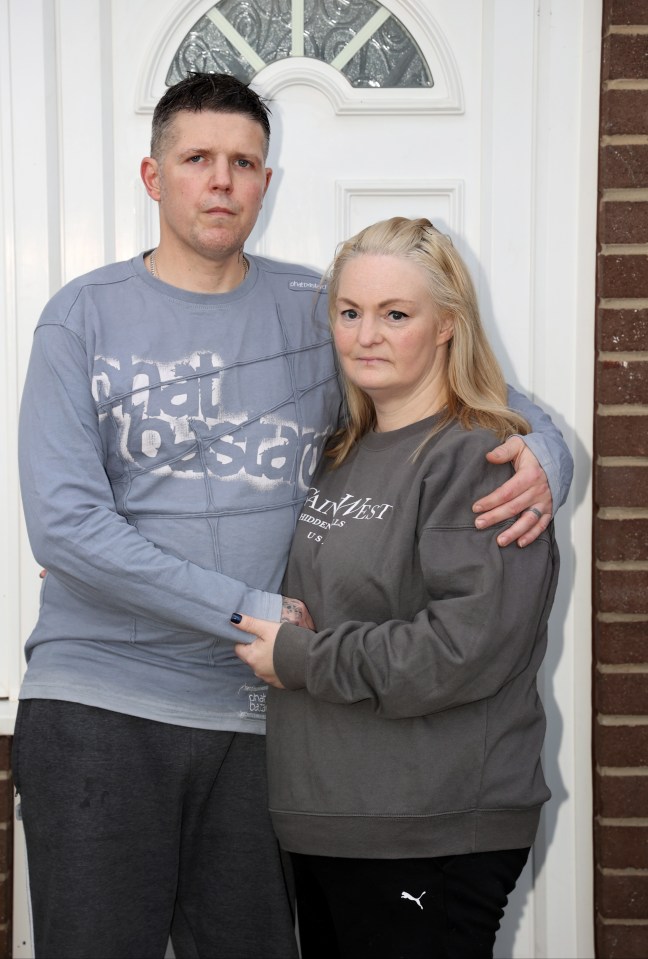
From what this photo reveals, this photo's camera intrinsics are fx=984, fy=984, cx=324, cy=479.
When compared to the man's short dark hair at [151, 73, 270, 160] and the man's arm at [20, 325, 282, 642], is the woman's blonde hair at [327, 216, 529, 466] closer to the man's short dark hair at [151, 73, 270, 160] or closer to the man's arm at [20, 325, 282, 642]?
the man's short dark hair at [151, 73, 270, 160]

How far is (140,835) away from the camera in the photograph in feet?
6.07

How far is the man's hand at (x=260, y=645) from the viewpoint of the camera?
173 centimetres

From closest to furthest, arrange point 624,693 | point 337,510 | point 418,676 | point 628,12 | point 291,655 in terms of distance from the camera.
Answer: point 418,676, point 291,655, point 337,510, point 628,12, point 624,693

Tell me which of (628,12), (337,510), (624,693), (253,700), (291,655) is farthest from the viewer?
(624,693)

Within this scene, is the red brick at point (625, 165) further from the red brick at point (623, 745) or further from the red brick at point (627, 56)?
the red brick at point (623, 745)

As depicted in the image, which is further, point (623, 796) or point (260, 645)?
point (623, 796)

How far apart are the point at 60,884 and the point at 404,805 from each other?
2.20 ft

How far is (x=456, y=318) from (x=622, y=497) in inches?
31.0

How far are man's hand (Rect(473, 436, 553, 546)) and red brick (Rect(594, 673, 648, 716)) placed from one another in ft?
2.60

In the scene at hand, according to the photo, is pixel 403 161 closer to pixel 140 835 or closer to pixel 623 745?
pixel 623 745

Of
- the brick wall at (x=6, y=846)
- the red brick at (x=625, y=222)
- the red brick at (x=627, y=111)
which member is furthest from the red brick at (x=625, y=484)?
the brick wall at (x=6, y=846)

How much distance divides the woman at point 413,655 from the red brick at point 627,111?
0.75 meters

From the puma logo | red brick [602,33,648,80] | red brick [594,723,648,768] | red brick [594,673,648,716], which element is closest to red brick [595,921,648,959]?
red brick [594,723,648,768]

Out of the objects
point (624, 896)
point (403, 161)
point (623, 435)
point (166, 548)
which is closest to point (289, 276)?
point (403, 161)
